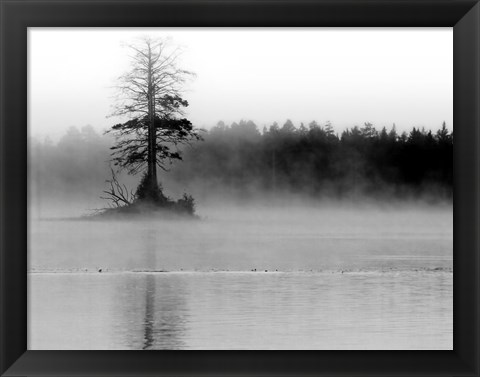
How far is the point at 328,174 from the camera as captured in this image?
6.45m

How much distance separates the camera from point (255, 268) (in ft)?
20.2

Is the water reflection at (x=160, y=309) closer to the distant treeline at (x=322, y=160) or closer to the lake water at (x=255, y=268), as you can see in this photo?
the lake water at (x=255, y=268)

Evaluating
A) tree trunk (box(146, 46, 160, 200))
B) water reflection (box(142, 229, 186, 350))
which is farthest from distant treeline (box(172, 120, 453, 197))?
water reflection (box(142, 229, 186, 350))

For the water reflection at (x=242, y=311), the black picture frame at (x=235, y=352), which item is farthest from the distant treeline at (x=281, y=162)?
the black picture frame at (x=235, y=352)

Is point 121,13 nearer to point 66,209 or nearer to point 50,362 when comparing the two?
point 50,362

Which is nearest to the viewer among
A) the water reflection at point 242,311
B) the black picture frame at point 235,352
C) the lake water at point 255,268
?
the black picture frame at point 235,352

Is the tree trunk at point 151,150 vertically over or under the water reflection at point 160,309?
over

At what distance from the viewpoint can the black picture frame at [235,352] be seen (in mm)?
2492

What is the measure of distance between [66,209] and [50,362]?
3.28m

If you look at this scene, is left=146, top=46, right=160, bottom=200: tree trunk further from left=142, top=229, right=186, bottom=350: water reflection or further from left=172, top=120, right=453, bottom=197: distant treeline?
left=142, top=229, right=186, bottom=350: water reflection

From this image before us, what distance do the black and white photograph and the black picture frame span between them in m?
2.65

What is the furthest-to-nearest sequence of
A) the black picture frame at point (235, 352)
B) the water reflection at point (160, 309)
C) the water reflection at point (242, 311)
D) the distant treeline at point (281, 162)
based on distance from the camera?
1. the distant treeline at point (281, 162)
2. the water reflection at point (242, 311)
3. the water reflection at point (160, 309)
4. the black picture frame at point (235, 352)

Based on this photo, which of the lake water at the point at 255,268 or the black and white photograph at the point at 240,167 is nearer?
the lake water at the point at 255,268

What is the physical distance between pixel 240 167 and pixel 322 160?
77cm
